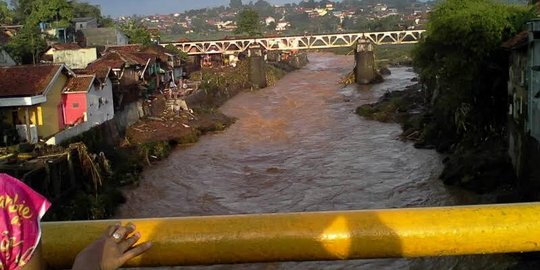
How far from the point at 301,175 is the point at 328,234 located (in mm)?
16465

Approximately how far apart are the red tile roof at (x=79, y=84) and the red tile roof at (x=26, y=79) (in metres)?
0.82

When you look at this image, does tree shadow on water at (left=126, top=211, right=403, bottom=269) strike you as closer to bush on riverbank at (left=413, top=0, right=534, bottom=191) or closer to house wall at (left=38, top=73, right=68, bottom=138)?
bush on riverbank at (left=413, top=0, right=534, bottom=191)

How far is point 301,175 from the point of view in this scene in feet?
58.4

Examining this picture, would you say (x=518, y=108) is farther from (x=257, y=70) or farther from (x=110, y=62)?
(x=257, y=70)

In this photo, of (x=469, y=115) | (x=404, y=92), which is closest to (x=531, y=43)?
(x=469, y=115)

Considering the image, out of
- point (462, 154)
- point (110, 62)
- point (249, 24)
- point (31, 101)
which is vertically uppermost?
point (249, 24)

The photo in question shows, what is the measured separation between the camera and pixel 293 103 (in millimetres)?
33125

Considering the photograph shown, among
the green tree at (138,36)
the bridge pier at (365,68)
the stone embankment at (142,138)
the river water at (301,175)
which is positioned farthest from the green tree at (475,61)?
the green tree at (138,36)

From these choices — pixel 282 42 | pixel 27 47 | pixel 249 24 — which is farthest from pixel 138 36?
pixel 249 24

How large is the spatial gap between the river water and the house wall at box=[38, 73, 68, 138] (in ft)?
9.74

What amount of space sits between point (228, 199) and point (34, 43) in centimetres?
1664

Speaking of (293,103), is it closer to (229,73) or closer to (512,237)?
(229,73)

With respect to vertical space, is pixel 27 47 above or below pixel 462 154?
above

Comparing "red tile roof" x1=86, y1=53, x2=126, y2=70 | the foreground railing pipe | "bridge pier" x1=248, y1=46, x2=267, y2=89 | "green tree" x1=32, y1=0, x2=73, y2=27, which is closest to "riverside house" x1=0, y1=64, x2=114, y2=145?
"red tile roof" x1=86, y1=53, x2=126, y2=70
